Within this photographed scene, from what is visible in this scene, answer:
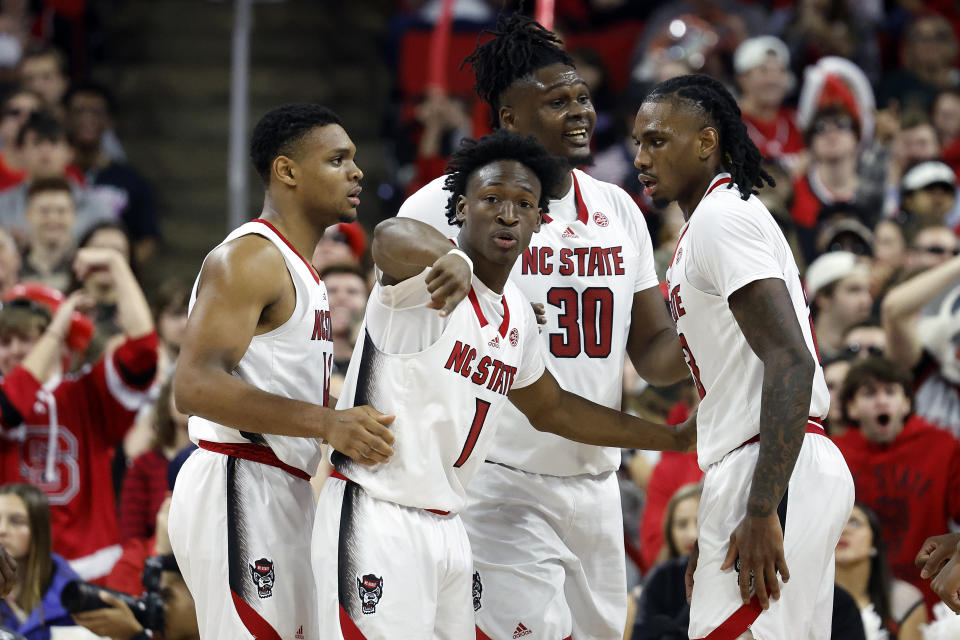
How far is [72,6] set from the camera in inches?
462

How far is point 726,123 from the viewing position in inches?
166

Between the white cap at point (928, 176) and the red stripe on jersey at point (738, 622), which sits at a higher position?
the white cap at point (928, 176)

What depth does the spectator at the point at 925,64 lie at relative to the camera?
35.0ft

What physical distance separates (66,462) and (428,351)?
3.64 meters

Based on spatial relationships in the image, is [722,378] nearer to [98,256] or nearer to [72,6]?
[98,256]

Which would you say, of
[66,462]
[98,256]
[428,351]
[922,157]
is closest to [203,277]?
[428,351]

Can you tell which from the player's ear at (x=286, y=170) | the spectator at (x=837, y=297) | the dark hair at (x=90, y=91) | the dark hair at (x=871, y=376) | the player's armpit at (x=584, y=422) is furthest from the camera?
the dark hair at (x=90, y=91)

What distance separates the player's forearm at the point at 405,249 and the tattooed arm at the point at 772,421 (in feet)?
2.99

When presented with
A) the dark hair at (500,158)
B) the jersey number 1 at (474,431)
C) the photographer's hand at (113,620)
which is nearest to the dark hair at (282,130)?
the dark hair at (500,158)

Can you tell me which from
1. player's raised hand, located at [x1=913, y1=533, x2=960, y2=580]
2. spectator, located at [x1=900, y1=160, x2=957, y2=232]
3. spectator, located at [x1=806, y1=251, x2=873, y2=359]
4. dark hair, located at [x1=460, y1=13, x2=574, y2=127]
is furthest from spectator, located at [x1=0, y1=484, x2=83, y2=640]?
spectator, located at [x1=900, y1=160, x2=957, y2=232]

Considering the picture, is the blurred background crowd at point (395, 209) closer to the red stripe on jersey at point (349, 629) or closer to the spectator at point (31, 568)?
the spectator at point (31, 568)

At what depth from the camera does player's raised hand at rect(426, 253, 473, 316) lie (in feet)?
12.5

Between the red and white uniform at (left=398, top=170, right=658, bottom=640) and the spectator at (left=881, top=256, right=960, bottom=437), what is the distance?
8.94ft

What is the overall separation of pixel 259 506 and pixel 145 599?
5.75 feet
